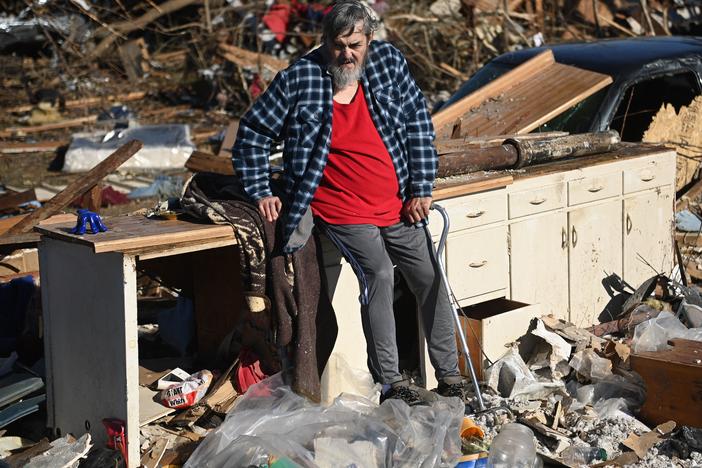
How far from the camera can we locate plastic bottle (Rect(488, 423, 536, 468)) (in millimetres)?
4258

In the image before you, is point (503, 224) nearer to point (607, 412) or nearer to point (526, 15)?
point (607, 412)

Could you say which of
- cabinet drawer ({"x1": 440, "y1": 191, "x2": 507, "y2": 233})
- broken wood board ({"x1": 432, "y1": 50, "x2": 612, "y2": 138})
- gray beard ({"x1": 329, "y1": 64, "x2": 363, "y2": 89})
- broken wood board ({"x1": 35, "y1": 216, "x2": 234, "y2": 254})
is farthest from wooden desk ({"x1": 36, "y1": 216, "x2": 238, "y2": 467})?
broken wood board ({"x1": 432, "y1": 50, "x2": 612, "y2": 138})

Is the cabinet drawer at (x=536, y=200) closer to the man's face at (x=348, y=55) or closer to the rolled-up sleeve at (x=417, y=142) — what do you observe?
the rolled-up sleeve at (x=417, y=142)

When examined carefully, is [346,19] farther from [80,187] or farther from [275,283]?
[80,187]

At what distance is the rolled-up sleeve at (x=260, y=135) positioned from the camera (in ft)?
15.1

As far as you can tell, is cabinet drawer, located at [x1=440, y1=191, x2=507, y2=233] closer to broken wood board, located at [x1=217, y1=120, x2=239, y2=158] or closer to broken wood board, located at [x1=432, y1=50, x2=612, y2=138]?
broken wood board, located at [x1=432, y1=50, x2=612, y2=138]

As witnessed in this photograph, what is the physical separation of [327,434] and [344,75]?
166 cm

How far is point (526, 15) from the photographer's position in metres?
14.6

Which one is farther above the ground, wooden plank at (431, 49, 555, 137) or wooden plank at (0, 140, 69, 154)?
wooden plank at (431, 49, 555, 137)

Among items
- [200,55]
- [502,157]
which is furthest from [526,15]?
[502,157]

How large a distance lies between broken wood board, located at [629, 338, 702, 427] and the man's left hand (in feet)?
4.53

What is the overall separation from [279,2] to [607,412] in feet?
36.1

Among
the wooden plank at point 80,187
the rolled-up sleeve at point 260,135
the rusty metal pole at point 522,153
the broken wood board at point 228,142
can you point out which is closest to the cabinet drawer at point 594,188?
the rusty metal pole at point 522,153

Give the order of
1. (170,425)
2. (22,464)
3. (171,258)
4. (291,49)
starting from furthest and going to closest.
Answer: (291,49) < (171,258) < (170,425) < (22,464)
